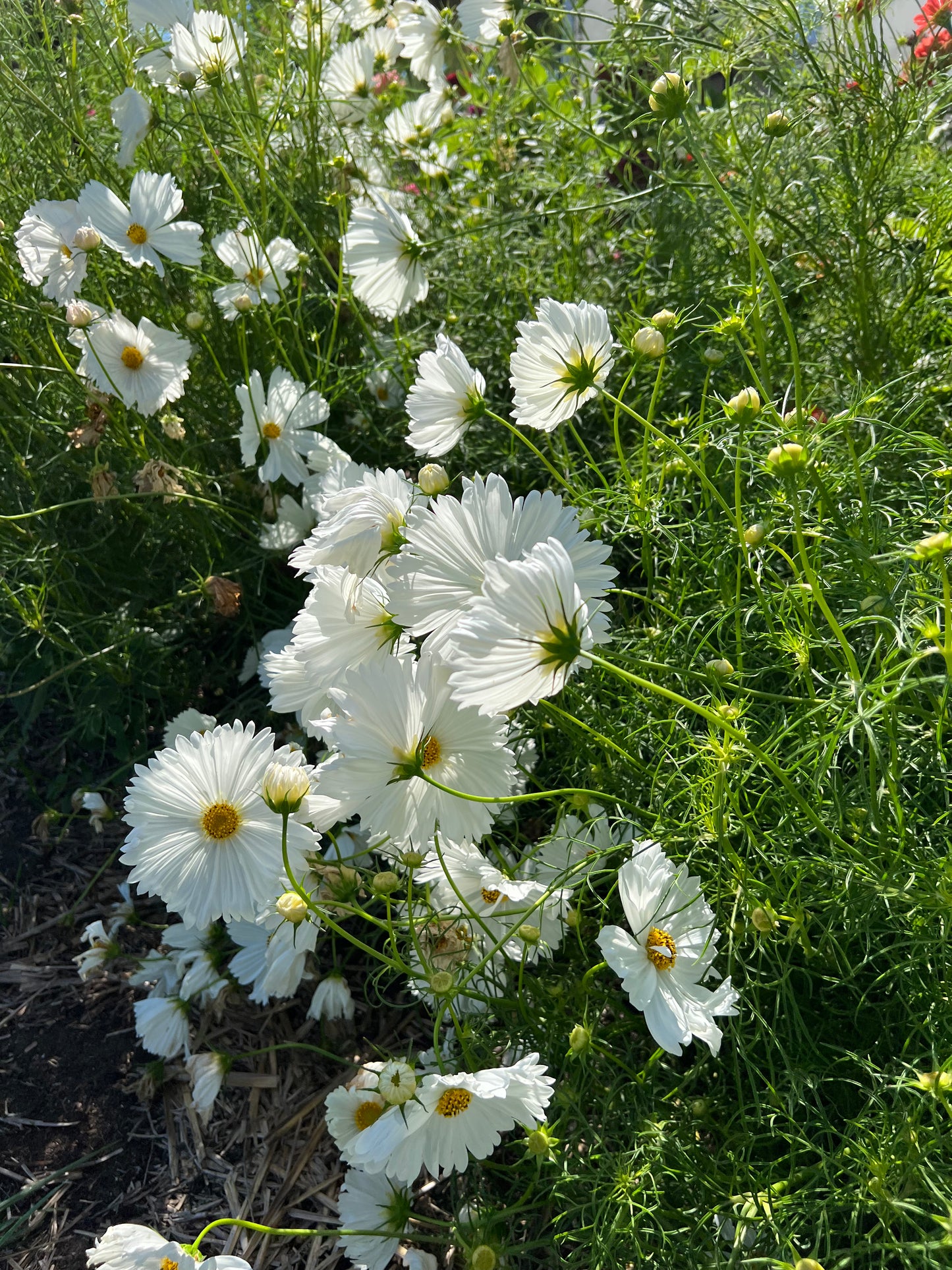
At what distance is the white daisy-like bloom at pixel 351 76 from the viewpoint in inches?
79.7

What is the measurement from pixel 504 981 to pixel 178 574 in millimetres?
974

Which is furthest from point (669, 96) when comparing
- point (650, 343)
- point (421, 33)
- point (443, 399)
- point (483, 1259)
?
point (421, 33)

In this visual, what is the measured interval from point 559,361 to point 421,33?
4.21 feet

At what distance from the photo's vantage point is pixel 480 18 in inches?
73.6

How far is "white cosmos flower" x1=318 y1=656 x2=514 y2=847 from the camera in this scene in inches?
35.4

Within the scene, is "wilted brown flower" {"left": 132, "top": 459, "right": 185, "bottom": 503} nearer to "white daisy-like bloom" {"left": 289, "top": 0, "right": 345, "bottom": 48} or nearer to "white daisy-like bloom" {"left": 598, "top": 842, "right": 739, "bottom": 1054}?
"white daisy-like bloom" {"left": 289, "top": 0, "right": 345, "bottom": 48}

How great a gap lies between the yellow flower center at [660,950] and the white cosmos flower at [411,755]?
0.75ft

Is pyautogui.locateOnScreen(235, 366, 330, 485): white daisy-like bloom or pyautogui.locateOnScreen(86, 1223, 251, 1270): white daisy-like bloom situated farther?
pyautogui.locateOnScreen(235, 366, 330, 485): white daisy-like bloom

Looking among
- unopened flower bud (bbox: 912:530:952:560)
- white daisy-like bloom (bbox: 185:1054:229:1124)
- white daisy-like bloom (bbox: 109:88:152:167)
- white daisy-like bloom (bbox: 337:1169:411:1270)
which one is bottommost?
white daisy-like bloom (bbox: 337:1169:411:1270)

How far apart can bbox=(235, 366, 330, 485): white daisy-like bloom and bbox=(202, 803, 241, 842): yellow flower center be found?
2.45 feet

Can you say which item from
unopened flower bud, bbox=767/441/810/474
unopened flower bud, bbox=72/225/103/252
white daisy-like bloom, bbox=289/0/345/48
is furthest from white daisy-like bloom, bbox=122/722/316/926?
white daisy-like bloom, bbox=289/0/345/48

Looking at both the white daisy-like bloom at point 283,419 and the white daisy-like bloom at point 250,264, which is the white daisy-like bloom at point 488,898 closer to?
the white daisy-like bloom at point 283,419

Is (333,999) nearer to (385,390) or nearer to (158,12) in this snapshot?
(385,390)

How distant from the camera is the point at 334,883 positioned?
107 cm
